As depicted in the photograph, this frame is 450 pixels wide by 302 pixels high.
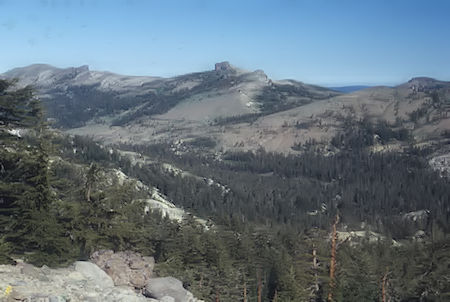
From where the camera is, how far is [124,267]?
90.9 feet

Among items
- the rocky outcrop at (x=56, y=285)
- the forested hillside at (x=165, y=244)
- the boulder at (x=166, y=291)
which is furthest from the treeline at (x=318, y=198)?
the rocky outcrop at (x=56, y=285)

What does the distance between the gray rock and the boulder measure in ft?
7.44

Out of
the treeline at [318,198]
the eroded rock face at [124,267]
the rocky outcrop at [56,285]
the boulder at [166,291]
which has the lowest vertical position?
the treeline at [318,198]

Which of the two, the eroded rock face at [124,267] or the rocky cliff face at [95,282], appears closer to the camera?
the rocky cliff face at [95,282]

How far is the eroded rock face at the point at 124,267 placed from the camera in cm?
2722

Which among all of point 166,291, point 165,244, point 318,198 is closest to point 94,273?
point 166,291

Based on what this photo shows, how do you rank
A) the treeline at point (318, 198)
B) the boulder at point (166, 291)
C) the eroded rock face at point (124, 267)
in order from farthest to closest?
the treeline at point (318, 198), the eroded rock face at point (124, 267), the boulder at point (166, 291)

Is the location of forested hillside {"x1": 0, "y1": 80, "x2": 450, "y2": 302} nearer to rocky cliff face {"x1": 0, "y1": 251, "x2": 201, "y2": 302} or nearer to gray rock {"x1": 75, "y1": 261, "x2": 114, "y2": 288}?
gray rock {"x1": 75, "y1": 261, "x2": 114, "y2": 288}

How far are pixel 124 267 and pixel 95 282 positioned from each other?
338cm

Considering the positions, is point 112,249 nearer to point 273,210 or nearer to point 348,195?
point 273,210

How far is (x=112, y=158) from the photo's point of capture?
16875cm

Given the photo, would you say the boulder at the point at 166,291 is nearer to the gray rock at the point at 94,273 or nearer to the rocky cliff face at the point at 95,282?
the rocky cliff face at the point at 95,282

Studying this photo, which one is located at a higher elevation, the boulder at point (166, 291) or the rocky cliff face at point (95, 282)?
the rocky cliff face at point (95, 282)

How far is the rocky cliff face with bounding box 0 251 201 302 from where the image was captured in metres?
20.0
